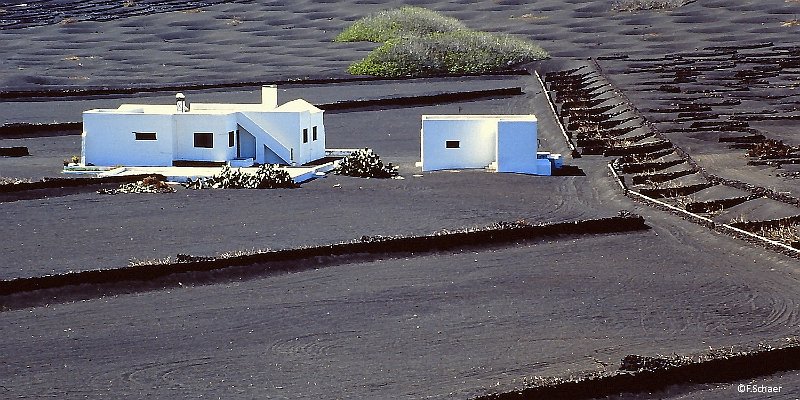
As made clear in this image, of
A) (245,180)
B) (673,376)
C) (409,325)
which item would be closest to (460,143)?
(245,180)

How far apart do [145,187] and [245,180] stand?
263cm

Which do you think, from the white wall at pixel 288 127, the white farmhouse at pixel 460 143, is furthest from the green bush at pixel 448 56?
the white farmhouse at pixel 460 143

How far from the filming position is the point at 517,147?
37.6m

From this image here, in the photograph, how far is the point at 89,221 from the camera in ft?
94.9

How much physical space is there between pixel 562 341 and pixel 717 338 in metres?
2.32

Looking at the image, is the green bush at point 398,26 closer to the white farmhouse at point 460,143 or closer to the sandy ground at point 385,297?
the sandy ground at point 385,297

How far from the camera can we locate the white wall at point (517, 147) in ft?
123

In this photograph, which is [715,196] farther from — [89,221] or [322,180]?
[89,221]

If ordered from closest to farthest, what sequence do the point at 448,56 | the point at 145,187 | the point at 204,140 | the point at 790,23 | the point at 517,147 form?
the point at 145,187 → the point at 517,147 → the point at 204,140 → the point at 448,56 → the point at 790,23

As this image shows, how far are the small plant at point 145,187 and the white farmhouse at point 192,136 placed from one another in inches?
156

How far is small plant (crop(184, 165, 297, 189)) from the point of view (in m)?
34.1

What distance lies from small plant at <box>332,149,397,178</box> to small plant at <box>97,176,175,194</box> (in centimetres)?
559

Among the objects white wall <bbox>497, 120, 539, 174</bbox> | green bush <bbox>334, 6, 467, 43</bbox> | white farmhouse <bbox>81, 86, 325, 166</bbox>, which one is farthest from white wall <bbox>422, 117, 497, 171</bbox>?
green bush <bbox>334, 6, 467, 43</bbox>

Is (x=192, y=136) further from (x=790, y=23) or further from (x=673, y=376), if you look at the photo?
(x=790, y=23)
